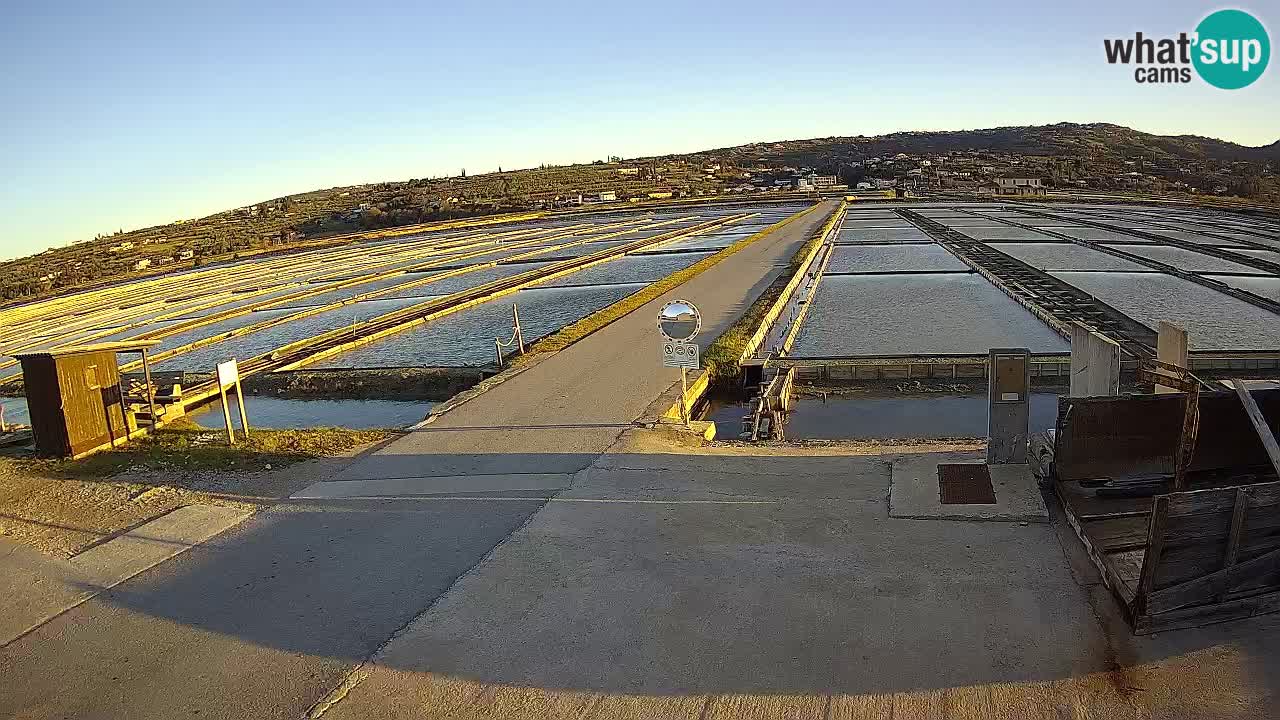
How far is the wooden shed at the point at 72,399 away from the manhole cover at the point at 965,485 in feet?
29.1

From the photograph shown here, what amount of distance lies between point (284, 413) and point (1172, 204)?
6612 centimetres

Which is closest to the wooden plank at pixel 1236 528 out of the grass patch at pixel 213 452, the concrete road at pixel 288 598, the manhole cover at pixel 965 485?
the manhole cover at pixel 965 485

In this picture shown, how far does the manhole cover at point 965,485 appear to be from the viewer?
6.48 metres

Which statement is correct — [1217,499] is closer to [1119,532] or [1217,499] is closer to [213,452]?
[1119,532]

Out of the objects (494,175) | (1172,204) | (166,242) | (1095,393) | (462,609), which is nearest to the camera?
(462,609)

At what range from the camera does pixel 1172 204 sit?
61.6 m

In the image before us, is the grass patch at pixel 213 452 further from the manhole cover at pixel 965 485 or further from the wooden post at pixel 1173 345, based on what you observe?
the wooden post at pixel 1173 345

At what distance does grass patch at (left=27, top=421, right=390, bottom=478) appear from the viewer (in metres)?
8.80

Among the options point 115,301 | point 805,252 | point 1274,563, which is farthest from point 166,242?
point 1274,563

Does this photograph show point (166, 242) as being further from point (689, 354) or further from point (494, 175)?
point (689, 354)

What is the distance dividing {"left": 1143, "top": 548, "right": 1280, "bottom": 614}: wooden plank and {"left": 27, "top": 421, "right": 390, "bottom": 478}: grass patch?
7467 millimetres

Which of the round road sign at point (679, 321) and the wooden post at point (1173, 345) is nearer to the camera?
the wooden post at point (1173, 345)

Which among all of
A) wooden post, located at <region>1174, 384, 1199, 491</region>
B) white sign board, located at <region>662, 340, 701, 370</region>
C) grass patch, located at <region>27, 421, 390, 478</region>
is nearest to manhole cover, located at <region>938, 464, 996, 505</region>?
wooden post, located at <region>1174, 384, 1199, 491</region>

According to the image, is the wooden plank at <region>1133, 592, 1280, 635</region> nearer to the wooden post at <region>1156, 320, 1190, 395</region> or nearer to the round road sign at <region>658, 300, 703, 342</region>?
the wooden post at <region>1156, 320, 1190, 395</region>
